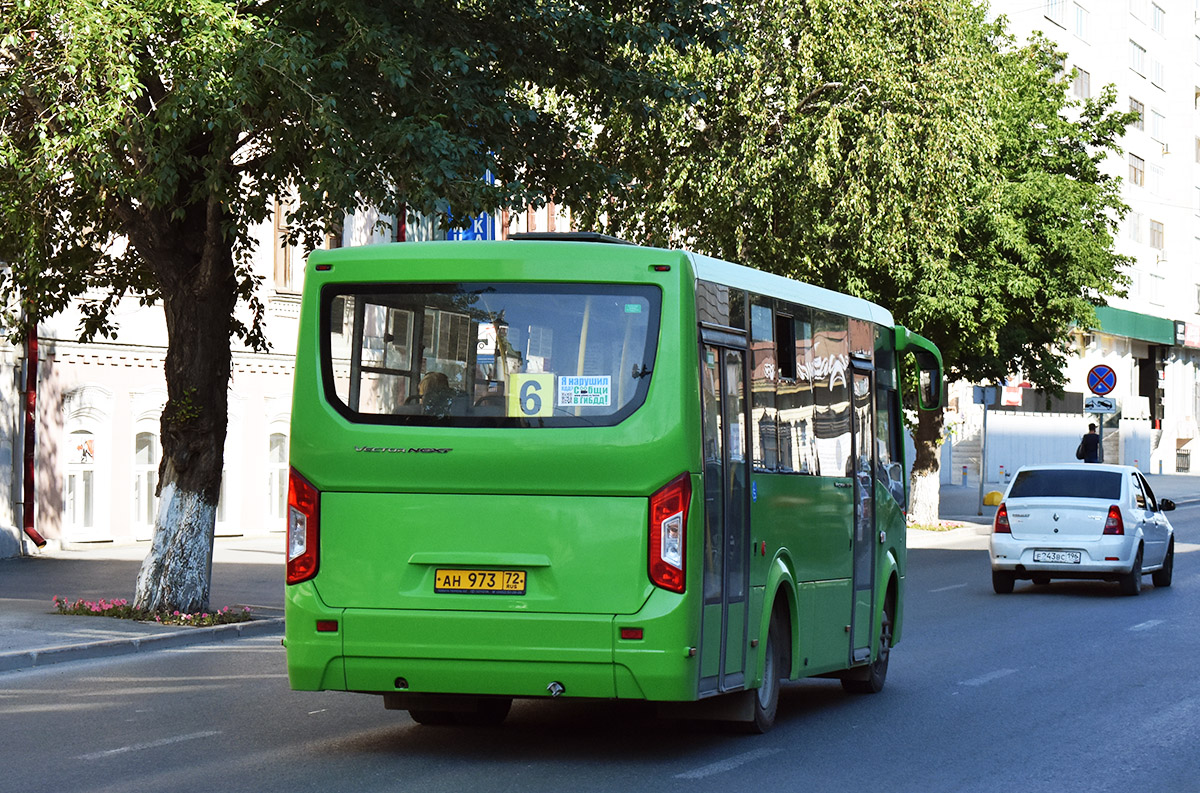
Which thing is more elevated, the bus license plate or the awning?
the awning

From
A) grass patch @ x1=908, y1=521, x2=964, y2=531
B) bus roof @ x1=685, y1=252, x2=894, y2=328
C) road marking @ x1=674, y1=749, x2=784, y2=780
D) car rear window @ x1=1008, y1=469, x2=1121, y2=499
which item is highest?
bus roof @ x1=685, y1=252, x2=894, y2=328

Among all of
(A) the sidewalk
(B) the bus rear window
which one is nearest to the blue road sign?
(A) the sidewalk

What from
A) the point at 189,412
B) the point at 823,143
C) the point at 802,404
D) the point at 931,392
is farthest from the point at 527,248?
the point at 823,143

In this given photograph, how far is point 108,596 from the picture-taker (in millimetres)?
19453

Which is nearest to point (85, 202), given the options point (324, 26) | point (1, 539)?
point (324, 26)

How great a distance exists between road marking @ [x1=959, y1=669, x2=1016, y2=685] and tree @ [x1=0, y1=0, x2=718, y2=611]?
20.1ft

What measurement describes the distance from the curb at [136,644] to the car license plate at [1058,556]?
30.8 feet

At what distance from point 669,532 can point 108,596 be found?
11828mm

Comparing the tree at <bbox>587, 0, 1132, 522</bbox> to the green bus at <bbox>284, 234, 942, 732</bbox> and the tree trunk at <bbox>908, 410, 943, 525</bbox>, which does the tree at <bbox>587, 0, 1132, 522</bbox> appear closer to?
the tree trunk at <bbox>908, 410, 943, 525</bbox>

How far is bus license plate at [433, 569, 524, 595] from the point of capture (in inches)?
363

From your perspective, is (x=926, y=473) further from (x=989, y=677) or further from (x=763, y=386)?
(x=763, y=386)

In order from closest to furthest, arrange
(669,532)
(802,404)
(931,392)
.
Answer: (669,532)
(802,404)
(931,392)

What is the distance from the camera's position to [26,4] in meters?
14.8

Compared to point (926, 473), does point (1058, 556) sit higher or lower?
lower
